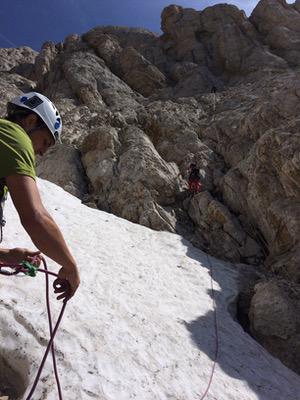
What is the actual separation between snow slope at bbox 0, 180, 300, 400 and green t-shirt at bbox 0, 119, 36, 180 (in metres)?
4.18

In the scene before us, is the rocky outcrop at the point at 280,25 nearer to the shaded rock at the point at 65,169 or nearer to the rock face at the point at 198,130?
the rock face at the point at 198,130

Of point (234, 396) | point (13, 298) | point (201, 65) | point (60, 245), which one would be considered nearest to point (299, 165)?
point (234, 396)

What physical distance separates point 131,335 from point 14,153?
6.41 metres

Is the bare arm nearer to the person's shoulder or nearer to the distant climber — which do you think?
the person's shoulder

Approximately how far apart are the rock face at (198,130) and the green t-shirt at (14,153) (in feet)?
31.7

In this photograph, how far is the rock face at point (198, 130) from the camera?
18.7 metres

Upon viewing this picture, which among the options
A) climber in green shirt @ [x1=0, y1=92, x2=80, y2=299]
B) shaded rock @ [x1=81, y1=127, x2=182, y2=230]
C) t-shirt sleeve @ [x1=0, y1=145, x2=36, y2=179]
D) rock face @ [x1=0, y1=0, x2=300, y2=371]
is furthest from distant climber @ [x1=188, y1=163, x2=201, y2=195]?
t-shirt sleeve @ [x1=0, y1=145, x2=36, y2=179]

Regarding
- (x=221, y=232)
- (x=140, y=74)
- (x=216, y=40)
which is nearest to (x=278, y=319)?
(x=221, y=232)

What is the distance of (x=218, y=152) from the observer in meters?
27.4

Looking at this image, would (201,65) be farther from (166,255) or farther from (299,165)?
(166,255)

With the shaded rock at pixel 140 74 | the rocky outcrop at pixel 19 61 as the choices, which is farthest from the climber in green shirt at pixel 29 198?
the rocky outcrop at pixel 19 61

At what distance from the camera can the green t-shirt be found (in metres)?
2.77

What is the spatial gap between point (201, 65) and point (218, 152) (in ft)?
92.8

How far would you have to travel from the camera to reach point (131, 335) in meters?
8.32
